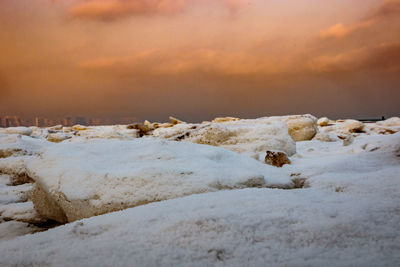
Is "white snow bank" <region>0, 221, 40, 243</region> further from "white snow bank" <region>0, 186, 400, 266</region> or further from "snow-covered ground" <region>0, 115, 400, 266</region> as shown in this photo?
"white snow bank" <region>0, 186, 400, 266</region>

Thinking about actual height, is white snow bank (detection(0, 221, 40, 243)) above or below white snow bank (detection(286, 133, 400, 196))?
below

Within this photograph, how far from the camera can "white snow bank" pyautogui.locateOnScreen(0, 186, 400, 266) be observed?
0.92 m

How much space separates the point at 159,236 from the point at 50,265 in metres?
0.43

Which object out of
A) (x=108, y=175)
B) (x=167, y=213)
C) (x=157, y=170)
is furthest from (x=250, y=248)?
(x=108, y=175)

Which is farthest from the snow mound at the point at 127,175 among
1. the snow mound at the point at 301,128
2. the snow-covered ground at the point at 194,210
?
the snow mound at the point at 301,128

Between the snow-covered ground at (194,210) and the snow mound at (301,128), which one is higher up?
the snow mound at (301,128)

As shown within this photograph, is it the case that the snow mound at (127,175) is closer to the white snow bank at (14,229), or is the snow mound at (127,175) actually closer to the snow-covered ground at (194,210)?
the snow-covered ground at (194,210)

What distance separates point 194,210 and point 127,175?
89 cm

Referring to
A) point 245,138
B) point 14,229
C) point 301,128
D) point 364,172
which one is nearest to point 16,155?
point 14,229

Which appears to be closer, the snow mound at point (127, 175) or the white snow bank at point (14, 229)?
the snow mound at point (127, 175)

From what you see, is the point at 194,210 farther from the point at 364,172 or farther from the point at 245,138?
the point at 245,138

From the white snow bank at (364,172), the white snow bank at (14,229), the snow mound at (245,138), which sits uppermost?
the snow mound at (245,138)

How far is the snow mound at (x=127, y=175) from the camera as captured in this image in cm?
197

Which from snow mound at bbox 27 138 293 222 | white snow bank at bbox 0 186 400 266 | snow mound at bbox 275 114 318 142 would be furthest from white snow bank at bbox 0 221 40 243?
snow mound at bbox 275 114 318 142
